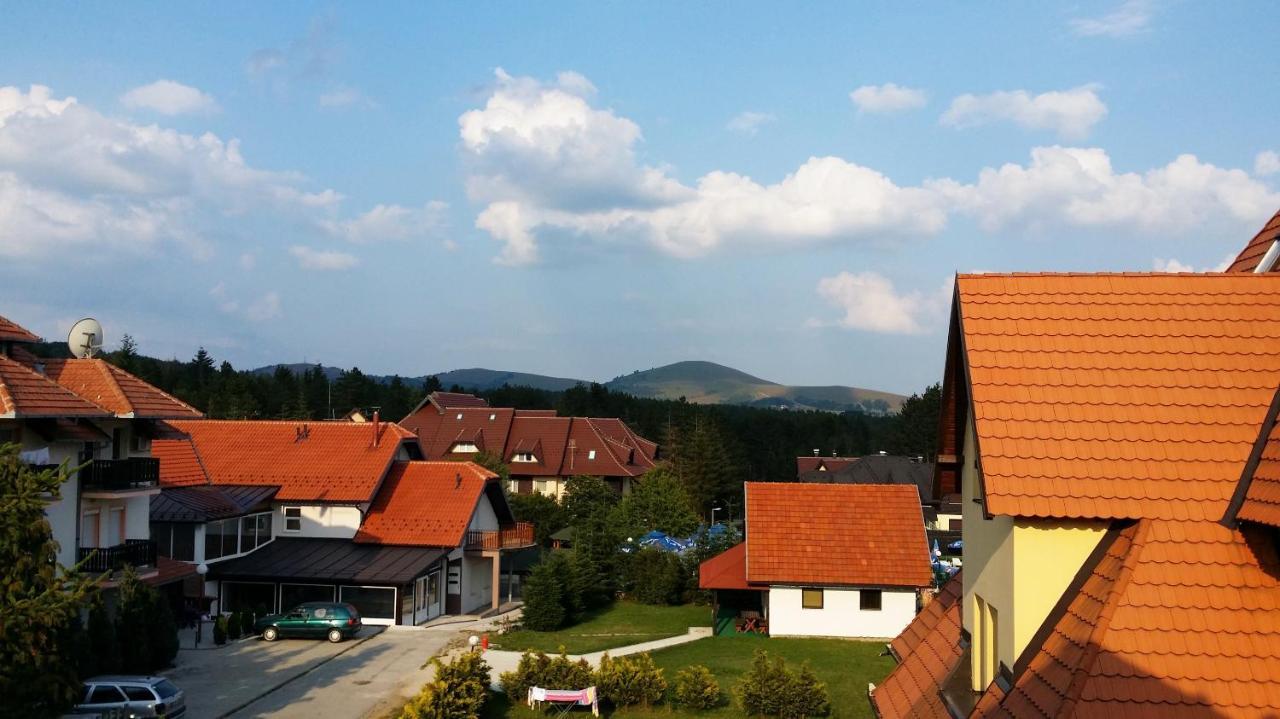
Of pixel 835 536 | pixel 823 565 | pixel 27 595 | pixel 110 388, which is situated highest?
pixel 110 388

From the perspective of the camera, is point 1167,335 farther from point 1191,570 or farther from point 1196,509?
point 1191,570

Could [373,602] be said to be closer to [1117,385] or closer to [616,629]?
[616,629]

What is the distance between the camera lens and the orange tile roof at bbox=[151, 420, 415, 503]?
36219mm

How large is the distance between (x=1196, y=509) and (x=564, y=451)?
67906mm

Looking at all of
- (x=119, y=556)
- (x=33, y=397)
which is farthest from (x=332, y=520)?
(x=33, y=397)

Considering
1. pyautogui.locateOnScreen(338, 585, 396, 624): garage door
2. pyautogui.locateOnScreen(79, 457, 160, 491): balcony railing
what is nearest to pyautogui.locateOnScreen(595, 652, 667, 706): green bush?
pyautogui.locateOnScreen(338, 585, 396, 624): garage door

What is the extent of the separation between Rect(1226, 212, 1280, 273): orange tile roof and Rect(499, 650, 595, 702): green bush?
16852mm

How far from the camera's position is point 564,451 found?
2881 inches

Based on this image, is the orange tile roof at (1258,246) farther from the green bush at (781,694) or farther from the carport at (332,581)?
the carport at (332,581)

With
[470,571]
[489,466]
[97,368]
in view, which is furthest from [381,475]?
[489,466]

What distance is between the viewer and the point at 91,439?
75.5ft

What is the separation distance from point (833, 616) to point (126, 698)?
20.6 metres

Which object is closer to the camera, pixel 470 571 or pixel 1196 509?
pixel 1196 509

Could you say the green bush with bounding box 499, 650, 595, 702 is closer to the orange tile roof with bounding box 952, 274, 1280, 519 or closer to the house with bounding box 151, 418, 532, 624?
the house with bounding box 151, 418, 532, 624
